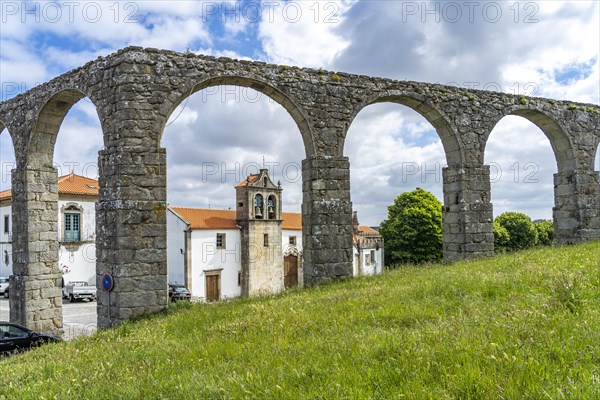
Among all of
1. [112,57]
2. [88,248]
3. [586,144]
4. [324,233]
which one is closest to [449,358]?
[324,233]

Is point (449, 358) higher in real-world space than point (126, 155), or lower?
lower

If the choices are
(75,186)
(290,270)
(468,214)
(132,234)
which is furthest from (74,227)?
(468,214)

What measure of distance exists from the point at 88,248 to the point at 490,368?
34.4m

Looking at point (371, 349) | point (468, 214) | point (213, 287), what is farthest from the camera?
point (213, 287)

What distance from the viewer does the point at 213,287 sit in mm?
35531

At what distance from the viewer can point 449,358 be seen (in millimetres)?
3854

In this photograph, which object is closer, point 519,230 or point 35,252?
point 35,252

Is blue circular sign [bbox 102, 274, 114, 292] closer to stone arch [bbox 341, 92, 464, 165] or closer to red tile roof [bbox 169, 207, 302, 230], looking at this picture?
stone arch [bbox 341, 92, 464, 165]

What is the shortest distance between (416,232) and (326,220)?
2447 centimetres

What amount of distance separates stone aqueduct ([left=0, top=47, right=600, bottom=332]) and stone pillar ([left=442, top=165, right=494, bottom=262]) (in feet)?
0.09

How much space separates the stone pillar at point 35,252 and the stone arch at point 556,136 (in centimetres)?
→ 1325

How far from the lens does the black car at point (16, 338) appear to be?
1032 centimetres

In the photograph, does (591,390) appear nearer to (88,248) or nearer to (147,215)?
(147,215)

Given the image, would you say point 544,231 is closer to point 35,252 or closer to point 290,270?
point 290,270
